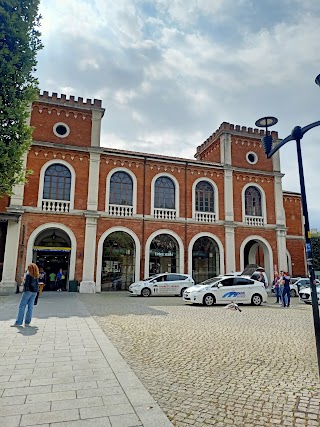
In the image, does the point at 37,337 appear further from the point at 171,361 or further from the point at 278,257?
the point at 278,257

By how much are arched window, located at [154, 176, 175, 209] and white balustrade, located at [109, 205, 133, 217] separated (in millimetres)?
2060

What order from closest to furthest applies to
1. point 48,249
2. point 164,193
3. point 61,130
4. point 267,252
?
point 48,249 < point 61,130 < point 164,193 < point 267,252

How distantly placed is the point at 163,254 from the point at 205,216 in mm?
4414

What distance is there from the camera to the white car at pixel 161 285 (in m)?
19.2

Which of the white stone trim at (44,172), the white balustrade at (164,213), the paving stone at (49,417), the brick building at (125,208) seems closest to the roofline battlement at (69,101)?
the brick building at (125,208)

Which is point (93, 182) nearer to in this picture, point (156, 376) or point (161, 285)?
point (161, 285)

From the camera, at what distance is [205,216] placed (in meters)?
24.0

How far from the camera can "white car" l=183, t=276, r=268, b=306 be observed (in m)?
14.6

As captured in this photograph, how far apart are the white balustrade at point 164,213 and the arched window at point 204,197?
6.92 ft

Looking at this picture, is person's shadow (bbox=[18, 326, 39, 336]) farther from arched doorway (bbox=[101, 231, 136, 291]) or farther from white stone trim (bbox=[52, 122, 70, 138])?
white stone trim (bbox=[52, 122, 70, 138])

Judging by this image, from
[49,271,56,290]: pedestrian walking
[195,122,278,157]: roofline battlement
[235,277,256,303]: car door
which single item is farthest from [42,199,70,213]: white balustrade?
[195,122,278,157]: roofline battlement

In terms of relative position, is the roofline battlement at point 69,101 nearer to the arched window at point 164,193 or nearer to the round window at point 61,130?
the round window at point 61,130

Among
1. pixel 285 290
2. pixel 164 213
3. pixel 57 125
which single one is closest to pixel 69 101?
pixel 57 125

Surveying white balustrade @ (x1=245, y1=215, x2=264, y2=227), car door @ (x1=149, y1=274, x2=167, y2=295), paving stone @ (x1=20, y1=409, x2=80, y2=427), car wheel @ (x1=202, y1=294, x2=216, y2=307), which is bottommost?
paving stone @ (x1=20, y1=409, x2=80, y2=427)
